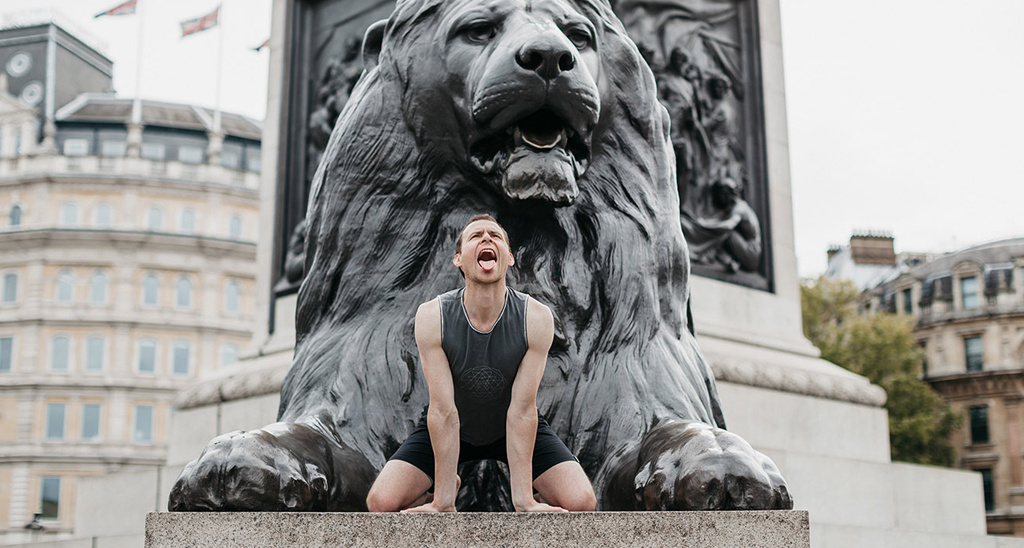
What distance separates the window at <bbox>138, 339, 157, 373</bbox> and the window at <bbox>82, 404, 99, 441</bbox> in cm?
211

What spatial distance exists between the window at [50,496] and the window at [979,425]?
33.0 metres

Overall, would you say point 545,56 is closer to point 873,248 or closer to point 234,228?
point 234,228

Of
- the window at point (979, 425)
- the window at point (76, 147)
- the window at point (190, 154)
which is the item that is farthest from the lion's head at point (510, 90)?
the window at point (979, 425)

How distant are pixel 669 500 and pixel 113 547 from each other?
→ 16.7 ft

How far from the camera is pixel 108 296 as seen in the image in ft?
→ 144

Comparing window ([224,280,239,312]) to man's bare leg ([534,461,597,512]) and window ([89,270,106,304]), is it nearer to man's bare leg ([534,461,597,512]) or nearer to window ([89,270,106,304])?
window ([89,270,106,304])

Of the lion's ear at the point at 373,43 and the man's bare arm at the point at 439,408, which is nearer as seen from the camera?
the man's bare arm at the point at 439,408

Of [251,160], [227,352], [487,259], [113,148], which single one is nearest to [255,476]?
[487,259]

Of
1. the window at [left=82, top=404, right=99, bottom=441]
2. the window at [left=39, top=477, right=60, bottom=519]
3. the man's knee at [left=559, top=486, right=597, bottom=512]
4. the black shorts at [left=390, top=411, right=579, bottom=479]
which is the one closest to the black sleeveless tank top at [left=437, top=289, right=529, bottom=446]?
the black shorts at [left=390, top=411, right=579, bottom=479]

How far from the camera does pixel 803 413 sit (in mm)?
7762

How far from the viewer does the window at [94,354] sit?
43.8 m

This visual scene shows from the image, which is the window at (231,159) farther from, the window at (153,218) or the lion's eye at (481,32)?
the lion's eye at (481,32)

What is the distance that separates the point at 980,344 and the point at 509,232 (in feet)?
156

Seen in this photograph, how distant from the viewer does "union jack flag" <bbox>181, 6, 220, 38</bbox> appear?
1373 inches
